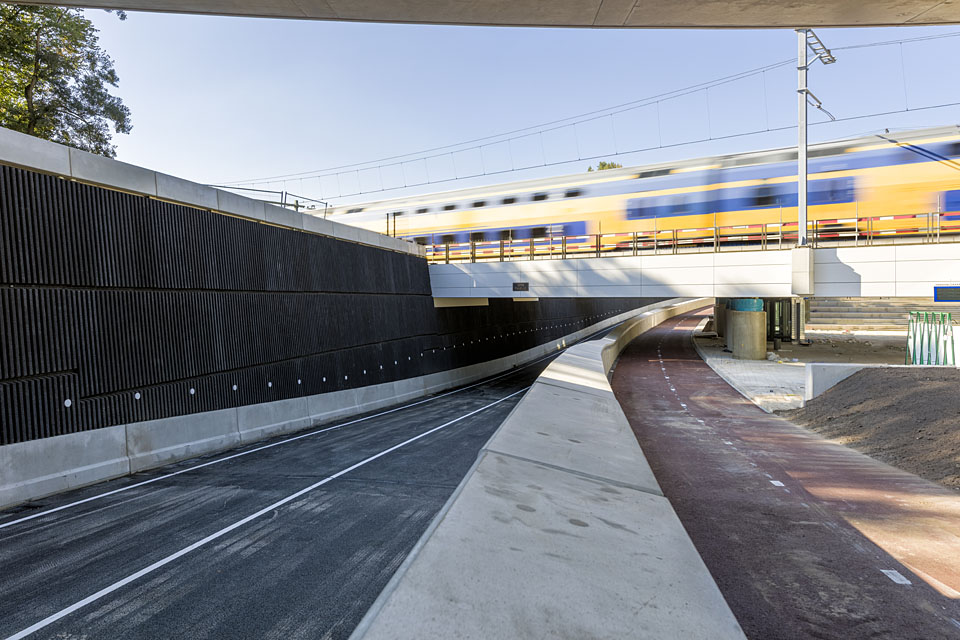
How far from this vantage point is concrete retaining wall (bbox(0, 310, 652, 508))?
27.2 ft

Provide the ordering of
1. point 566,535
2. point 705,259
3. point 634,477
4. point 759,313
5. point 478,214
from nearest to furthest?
point 566,535
point 634,477
point 705,259
point 478,214
point 759,313

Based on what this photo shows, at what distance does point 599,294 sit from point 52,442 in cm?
1962

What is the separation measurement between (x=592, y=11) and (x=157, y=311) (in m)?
10.6

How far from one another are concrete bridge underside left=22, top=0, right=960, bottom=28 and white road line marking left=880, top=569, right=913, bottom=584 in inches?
221

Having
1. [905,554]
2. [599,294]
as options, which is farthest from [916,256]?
[905,554]

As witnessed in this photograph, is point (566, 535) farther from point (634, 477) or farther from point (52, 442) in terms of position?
point (52, 442)

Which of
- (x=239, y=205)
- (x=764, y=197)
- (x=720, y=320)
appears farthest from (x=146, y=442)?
(x=720, y=320)

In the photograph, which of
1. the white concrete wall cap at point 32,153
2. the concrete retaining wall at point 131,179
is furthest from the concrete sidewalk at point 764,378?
the white concrete wall cap at point 32,153

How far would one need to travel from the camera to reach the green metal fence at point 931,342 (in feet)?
57.0

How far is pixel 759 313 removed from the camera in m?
28.7

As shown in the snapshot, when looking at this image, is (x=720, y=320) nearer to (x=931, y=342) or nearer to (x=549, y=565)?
(x=931, y=342)

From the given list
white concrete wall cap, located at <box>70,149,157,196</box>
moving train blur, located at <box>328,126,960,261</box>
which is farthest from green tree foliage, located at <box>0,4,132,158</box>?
white concrete wall cap, located at <box>70,149,157,196</box>

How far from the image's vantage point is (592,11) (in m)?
5.15

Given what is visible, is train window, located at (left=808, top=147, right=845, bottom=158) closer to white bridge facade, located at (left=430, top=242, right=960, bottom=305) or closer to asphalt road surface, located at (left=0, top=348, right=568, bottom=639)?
white bridge facade, located at (left=430, top=242, right=960, bottom=305)
